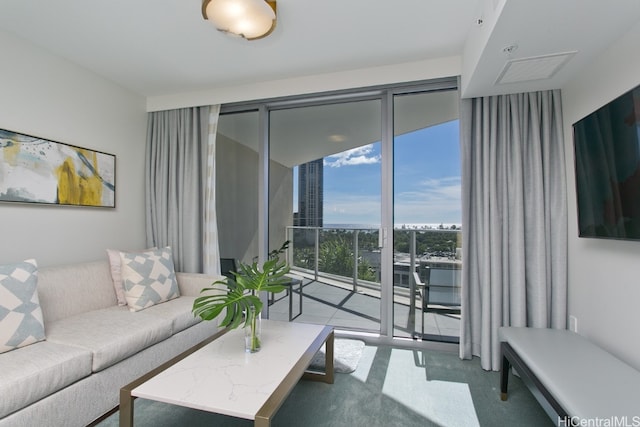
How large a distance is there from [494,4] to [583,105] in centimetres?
101

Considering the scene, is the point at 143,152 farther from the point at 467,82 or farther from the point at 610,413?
the point at 610,413

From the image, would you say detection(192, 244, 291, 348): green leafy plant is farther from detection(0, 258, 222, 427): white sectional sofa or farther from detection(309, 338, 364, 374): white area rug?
detection(309, 338, 364, 374): white area rug

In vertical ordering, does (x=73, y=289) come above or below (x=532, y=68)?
below

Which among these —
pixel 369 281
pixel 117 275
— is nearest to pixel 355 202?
pixel 369 281

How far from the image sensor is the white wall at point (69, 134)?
2.27m

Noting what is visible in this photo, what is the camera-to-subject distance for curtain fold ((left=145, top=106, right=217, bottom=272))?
128 inches

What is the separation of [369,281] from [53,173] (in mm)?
2824

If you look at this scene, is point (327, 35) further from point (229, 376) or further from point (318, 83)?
point (229, 376)

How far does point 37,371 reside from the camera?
4.86 feet

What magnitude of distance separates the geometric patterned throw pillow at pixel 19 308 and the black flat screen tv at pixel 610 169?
3.19 metres

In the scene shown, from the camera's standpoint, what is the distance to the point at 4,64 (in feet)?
7.29

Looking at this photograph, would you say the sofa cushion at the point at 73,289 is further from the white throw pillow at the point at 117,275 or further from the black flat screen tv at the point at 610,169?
the black flat screen tv at the point at 610,169

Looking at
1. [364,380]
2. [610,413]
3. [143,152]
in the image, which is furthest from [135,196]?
[610,413]

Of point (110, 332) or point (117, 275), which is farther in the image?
point (117, 275)
